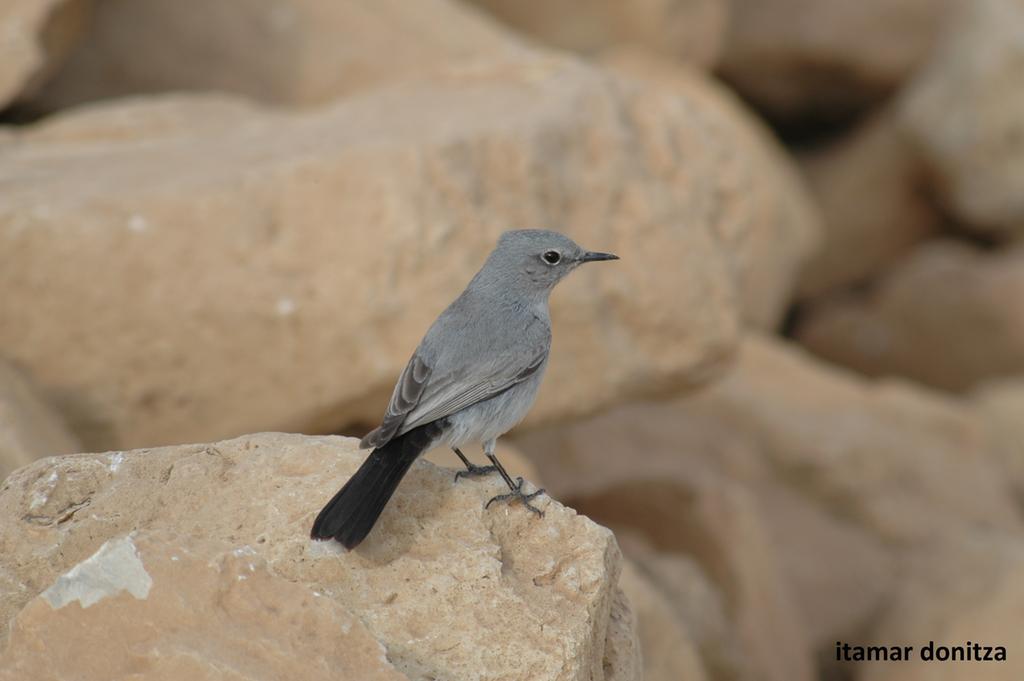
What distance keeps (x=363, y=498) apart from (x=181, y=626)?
611mm

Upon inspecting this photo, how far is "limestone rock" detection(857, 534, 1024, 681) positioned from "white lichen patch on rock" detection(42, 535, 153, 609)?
4253mm

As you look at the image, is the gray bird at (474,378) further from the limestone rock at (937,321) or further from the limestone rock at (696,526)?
the limestone rock at (937,321)

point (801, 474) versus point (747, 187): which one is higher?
point (747, 187)

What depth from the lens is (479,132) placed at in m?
5.96

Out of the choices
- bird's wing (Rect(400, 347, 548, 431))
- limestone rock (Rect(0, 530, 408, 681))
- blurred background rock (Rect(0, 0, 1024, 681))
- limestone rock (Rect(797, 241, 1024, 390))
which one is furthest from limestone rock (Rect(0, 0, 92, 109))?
limestone rock (Rect(797, 241, 1024, 390))

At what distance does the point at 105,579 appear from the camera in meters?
3.13

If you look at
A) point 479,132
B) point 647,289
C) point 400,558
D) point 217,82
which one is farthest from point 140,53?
point 400,558

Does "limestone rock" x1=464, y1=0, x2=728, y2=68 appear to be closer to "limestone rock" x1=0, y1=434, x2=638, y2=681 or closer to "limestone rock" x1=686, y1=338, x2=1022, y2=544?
"limestone rock" x1=686, y1=338, x2=1022, y2=544

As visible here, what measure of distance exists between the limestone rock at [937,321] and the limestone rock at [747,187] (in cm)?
60

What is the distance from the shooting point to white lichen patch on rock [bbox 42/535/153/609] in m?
3.12

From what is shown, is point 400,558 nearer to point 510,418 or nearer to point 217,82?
point 510,418

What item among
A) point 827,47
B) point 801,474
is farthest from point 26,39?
point 827,47

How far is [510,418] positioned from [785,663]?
2.96 meters

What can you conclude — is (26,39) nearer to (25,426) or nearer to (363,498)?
(25,426)
